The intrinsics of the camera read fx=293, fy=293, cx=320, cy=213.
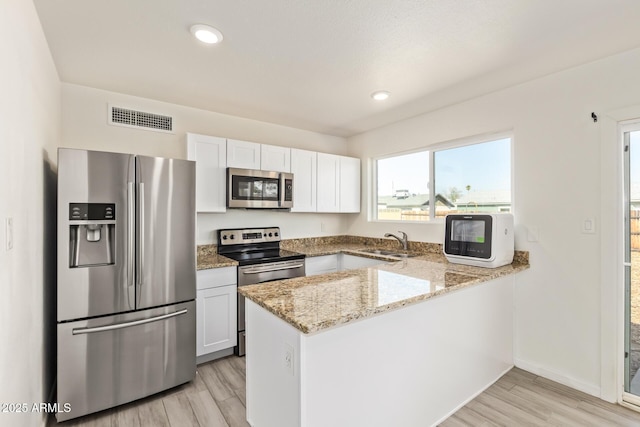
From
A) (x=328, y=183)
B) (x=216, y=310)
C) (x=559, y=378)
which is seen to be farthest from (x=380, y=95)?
(x=559, y=378)

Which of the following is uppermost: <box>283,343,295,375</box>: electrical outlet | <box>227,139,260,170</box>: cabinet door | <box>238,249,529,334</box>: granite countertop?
<box>227,139,260,170</box>: cabinet door

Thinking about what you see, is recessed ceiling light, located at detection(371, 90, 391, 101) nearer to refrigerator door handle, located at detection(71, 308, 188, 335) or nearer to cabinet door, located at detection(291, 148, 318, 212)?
cabinet door, located at detection(291, 148, 318, 212)

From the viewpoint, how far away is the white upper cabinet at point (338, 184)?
380 centimetres

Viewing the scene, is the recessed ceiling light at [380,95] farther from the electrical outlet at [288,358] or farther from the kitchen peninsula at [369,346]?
the electrical outlet at [288,358]

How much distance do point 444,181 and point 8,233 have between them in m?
3.47

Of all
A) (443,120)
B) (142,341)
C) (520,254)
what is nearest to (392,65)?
(443,120)

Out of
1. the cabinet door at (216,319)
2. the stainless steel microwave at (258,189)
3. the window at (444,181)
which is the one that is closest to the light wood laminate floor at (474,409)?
the cabinet door at (216,319)

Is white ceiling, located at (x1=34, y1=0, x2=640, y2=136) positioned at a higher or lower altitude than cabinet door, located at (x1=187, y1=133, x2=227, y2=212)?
higher

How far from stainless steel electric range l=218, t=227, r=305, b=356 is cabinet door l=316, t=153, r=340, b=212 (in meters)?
0.70

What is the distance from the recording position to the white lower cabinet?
258cm

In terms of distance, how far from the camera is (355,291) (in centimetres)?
163

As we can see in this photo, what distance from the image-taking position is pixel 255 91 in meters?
2.69

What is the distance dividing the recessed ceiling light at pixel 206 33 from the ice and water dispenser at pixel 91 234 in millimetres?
1253

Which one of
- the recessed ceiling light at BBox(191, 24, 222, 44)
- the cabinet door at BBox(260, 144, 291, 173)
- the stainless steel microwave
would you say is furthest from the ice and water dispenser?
the cabinet door at BBox(260, 144, 291, 173)
